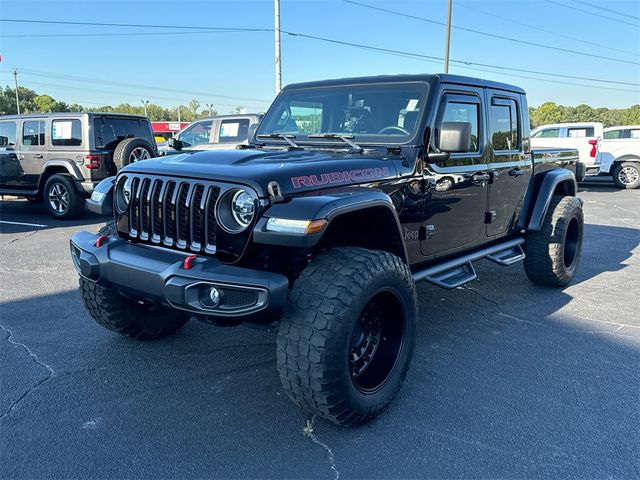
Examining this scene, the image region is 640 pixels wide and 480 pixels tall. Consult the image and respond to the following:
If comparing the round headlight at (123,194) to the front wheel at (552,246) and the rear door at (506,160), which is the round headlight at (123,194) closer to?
the rear door at (506,160)

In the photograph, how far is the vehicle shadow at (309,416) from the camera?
248 cm

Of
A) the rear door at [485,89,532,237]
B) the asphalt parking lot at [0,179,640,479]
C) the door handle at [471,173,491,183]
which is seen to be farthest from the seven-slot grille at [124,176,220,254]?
the rear door at [485,89,532,237]

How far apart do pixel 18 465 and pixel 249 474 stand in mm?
1110

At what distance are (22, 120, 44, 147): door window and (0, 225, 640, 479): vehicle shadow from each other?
6.49 meters

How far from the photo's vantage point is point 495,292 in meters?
5.24

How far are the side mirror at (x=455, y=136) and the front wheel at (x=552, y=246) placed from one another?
2169mm

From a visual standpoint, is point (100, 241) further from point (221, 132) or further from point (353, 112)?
point (221, 132)

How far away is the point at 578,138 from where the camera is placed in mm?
14461

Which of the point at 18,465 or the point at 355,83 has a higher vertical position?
the point at 355,83

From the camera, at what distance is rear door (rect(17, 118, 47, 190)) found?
384 inches

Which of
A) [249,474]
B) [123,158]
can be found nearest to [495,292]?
[249,474]

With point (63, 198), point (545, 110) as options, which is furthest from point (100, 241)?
point (545, 110)

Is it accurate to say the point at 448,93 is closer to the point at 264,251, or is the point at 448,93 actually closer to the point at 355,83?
the point at 355,83

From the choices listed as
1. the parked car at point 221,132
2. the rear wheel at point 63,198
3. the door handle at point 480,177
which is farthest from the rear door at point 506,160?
the rear wheel at point 63,198
